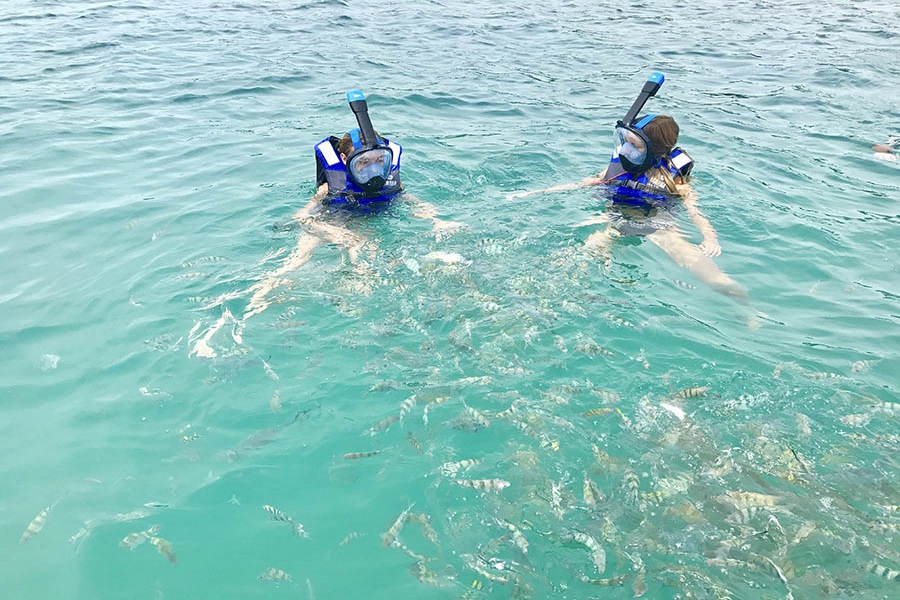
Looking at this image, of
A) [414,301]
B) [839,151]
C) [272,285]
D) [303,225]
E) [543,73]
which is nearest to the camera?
[414,301]

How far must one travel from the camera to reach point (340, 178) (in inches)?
345

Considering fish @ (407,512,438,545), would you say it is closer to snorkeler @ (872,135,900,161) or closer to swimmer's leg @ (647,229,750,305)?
swimmer's leg @ (647,229,750,305)

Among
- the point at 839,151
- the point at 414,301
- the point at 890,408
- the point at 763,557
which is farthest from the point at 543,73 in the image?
the point at 763,557

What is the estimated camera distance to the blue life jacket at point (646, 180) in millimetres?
9211

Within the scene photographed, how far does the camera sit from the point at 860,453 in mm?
5488

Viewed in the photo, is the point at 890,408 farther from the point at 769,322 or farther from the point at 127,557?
the point at 127,557

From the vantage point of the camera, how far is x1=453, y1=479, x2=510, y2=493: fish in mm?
5211

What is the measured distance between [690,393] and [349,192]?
199 inches

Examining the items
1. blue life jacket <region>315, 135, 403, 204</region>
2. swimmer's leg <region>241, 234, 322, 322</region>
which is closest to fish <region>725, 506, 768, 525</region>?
swimmer's leg <region>241, 234, 322, 322</region>

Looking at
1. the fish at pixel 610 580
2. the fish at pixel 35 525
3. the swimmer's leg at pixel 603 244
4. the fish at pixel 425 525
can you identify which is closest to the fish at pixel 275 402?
the fish at pixel 425 525

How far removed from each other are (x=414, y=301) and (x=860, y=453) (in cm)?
443

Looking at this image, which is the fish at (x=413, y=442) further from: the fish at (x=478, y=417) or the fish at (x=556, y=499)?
the fish at (x=556, y=499)

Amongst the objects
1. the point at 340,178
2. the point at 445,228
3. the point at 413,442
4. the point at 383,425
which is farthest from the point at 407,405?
the point at 340,178

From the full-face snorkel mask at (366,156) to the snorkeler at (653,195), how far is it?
2898 millimetres
